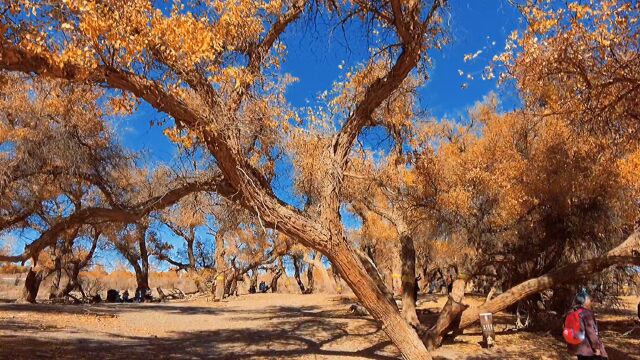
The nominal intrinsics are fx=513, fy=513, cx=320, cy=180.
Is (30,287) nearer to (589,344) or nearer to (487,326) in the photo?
(487,326)

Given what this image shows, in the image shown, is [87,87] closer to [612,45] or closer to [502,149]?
[612,45]

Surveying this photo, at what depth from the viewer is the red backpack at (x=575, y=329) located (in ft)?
18.5

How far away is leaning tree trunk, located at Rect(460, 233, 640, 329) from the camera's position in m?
8.70

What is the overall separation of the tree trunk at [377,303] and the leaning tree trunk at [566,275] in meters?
3.15

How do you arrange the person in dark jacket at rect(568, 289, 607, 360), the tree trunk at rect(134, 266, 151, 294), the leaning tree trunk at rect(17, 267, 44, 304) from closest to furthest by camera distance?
the person in dark jacket at rect(568, 289, 607, 360)
the leaning tree trunk at rect(17, 267, 44, 304)
the tree trunk at rect(134, 266, 151, 294)

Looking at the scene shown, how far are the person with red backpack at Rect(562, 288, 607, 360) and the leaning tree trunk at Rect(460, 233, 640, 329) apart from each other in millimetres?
3587

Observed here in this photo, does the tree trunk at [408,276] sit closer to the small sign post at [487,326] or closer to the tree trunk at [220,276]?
the small sign post at [487,326]

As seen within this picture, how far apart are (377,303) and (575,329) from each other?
2.56 meters

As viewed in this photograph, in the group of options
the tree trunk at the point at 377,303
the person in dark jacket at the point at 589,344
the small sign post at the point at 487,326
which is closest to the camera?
the person in dark jacket at the point at 589,344

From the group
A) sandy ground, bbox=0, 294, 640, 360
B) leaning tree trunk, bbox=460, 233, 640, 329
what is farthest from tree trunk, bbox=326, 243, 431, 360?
leaning tree trunk, bbox=460, 233, 640, 329

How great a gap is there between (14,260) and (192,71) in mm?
7639

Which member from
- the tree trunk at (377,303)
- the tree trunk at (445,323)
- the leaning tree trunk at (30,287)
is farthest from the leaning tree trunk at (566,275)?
the leaning tree trunk at (30,287)

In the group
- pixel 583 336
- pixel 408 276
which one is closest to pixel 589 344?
pixel 583 336

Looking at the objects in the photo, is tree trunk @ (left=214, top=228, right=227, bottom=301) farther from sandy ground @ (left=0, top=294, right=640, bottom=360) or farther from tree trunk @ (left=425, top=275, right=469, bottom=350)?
tree trunk @ (left=425, top=275, right=469, bottom=350)
